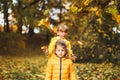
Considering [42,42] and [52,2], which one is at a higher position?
[52,2]

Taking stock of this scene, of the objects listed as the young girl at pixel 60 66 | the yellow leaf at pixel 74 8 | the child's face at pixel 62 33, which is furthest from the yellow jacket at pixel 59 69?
the yellow leaf at pixel 74 8

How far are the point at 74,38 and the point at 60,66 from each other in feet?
34.5

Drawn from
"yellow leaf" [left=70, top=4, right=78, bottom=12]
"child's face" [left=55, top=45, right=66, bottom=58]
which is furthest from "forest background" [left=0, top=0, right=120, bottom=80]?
"child's face" [left=55, top=45, right=66, bottom=58]

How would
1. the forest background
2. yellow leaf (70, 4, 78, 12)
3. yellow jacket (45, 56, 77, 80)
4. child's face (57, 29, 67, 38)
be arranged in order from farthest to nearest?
yellow leaf (70, 4, 78, 12) → the forest background → child's face (57, 29, 67, 38) → yellow jacket (45, 56, 77, 80)

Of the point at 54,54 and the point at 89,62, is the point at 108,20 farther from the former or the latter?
the point at 54,54

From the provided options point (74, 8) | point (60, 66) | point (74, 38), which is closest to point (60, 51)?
point (60, 66)

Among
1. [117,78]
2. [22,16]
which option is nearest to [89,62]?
[117,78]

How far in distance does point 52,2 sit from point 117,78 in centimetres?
1508

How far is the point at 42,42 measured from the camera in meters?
26.9

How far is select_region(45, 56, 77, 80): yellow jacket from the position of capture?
20.3ft

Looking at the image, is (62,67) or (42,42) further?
(42,42)

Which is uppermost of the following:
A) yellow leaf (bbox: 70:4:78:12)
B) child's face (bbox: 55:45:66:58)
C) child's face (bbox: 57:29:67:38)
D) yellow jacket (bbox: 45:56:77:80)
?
yellow leaf (bbox: 70:4:78:12)

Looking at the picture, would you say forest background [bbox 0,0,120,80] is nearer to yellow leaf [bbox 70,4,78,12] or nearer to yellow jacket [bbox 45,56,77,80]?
yellow leaf [bbox 70,4,78,12]

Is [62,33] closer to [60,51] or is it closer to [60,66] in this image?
[60,51]
